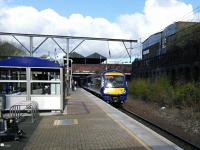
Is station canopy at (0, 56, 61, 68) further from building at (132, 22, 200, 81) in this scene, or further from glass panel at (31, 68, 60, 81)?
building at (132, 22, 200, 81)

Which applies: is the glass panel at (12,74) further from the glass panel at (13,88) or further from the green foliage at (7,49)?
the green foliage at (7,49)

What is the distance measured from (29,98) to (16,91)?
2.45 feet

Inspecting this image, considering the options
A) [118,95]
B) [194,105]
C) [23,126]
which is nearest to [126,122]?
[23,126]

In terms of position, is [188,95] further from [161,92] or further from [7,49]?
[7,49]

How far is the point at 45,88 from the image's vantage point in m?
20.4

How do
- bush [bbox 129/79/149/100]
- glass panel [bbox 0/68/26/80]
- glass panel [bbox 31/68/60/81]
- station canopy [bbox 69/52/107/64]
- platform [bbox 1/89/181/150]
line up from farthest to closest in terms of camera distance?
station canopy [bbox 69/52/107/64], bush [bbox 129/79/149/100], glass panel [bbox 31/68/60/81], glass panel [bbox 0/68/26/80], platform [bbox 1/89/181/150]

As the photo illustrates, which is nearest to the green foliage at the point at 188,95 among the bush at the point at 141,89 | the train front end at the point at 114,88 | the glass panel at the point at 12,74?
the train front end at the point at 114,88

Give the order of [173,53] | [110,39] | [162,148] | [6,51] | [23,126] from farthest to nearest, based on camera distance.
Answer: [6,51] < [173,53] < [110,39] < [23,126] < [162,148]

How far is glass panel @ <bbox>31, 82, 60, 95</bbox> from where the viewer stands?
20.3m

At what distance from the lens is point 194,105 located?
2603 cm

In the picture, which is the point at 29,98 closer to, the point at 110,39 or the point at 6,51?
the point at 110,39

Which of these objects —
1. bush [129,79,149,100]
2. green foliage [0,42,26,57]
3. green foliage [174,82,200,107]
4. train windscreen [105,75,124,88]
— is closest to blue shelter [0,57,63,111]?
green foliage [174,82,200,107]

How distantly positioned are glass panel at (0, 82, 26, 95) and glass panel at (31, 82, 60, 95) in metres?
0.45

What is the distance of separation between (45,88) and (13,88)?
144cm
